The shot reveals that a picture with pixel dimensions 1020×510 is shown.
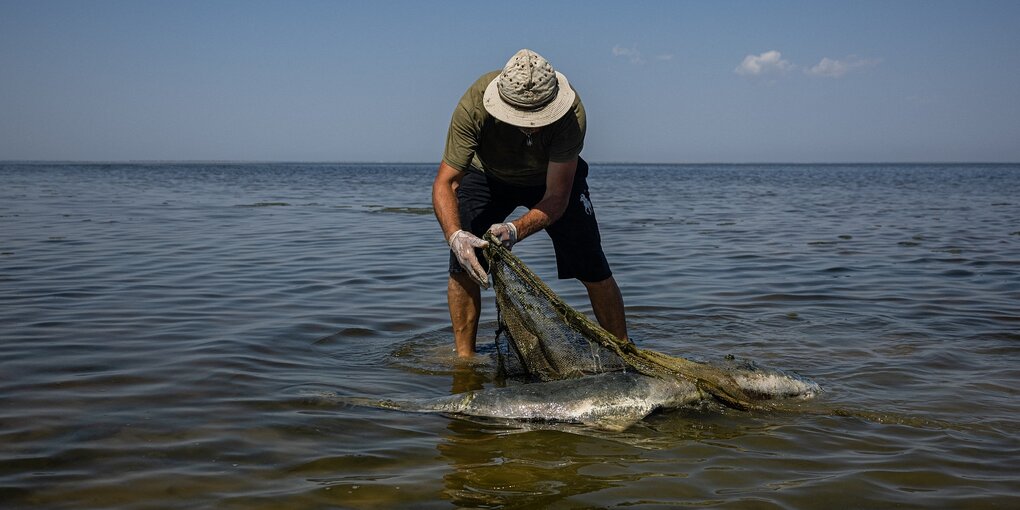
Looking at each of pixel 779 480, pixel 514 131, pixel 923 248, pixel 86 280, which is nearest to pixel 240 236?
pixel 86 280

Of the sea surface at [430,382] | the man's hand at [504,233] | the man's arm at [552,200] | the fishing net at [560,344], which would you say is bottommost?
the sea surface at [430,382]

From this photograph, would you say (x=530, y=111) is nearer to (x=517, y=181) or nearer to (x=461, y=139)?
(x=461, y=139)

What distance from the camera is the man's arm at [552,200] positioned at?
16.6ft

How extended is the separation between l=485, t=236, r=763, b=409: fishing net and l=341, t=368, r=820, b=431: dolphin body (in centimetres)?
10

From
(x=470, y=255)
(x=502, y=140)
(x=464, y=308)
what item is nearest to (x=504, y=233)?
(x=470, y=255)

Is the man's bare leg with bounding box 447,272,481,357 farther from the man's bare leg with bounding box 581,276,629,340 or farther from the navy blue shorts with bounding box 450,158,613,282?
the man's bare leg with bounding box 581,276,629,340

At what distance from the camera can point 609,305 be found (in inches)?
227

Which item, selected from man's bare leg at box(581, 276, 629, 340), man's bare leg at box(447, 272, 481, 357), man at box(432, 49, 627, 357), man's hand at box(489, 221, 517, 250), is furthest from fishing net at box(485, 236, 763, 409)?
man's bare leg at box(581, 276, 629, 340)

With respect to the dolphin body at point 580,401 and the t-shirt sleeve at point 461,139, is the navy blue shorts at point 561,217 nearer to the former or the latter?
the t-shirt sleeve at point 461,139

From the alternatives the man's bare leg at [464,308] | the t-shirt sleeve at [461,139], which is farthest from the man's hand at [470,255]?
the man's bare leg at [464,308]

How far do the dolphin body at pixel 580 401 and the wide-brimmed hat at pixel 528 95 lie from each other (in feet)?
4.92

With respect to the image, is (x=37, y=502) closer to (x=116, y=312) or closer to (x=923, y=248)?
(x=116, y=312)

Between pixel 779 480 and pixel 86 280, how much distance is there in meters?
7.45

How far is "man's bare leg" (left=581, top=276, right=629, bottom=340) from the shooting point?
18.9ft
